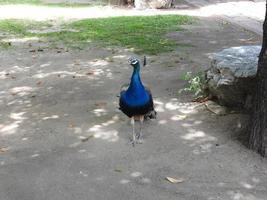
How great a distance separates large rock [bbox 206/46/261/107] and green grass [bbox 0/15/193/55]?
384 centimetres

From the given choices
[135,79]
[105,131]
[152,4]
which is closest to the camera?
[135,79]

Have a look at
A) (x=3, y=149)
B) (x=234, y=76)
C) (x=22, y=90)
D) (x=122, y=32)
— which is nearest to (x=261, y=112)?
(x=234, y=76)

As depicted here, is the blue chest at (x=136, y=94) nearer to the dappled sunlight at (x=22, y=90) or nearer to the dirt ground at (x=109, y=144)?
the dirt ground at (x=109, y=144)

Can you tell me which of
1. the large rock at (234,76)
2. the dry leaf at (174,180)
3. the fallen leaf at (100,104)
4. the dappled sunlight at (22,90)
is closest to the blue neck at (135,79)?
the dry leaf at (174,180)

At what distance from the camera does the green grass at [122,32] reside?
38.9 ft

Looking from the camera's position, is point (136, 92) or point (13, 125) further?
point (13, 125)

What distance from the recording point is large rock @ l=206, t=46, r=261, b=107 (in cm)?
645

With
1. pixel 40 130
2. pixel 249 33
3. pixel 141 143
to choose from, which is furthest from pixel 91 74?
pixel 249 33

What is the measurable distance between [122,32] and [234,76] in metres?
7.34

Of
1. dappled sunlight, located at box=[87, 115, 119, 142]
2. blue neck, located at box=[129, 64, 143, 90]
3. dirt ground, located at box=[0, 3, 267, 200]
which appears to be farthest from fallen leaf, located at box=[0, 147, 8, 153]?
blue neck, located at box=[129, 64, 143, 90]

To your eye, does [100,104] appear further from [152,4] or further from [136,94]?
[152,4]

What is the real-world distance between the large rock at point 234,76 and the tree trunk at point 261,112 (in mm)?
789

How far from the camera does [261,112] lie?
5.50m

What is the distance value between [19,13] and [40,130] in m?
12.4
